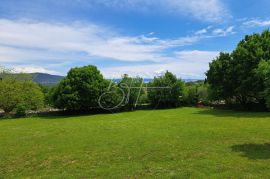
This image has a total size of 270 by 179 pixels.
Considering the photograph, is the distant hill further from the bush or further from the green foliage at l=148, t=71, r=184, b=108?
the green foliage at l=148, t=71, r=184, b=108

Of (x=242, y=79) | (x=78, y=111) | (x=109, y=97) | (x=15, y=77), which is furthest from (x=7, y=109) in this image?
(x=242, y=79)

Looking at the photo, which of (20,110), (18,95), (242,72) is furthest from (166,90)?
(18,95)

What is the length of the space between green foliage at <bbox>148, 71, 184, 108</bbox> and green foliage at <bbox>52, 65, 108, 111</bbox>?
801 centimetres

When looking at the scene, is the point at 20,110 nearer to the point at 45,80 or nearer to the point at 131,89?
the point at 131,89

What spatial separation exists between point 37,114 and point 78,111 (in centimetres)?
536

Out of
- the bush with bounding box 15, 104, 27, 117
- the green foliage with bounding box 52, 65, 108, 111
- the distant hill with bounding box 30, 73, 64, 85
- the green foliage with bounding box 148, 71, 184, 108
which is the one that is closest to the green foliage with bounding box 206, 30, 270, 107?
the green foliage with bounding box 148, 71, 184, 108

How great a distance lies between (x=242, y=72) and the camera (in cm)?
2980

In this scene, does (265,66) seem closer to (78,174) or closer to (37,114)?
(78,174)

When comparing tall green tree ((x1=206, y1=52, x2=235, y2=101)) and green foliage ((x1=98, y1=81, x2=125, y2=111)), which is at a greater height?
tall green tree ((x1=206, y1=52, x2=235, y2=101))

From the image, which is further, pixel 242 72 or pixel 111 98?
pixel 111 98

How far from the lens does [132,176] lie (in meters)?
8.43

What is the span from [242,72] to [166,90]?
1356 centimetres

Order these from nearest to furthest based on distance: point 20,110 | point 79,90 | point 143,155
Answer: point 143,155 → point 20,110 → point 79,90

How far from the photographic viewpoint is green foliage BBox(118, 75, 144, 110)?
37656 mm
